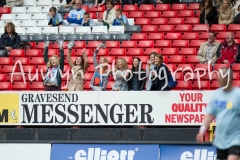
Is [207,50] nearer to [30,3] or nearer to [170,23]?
[170,23]

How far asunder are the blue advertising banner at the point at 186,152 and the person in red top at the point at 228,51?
405 cm

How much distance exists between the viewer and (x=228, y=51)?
1656 centimetres

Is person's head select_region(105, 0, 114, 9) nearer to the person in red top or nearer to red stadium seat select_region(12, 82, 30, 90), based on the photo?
red stadium seat select_region(12, 82, 30, 90)

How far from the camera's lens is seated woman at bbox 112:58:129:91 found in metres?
14.4

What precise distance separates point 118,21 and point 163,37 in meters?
1.22

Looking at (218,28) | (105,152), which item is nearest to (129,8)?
(218,28)

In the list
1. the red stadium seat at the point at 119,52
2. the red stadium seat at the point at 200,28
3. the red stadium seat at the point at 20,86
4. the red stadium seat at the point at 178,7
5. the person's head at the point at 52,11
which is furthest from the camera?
the red stadium seat at the point at 178,7

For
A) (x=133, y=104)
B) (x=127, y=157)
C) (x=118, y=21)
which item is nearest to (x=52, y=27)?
(x=118, y=21)

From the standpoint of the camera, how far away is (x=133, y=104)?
46.6 feet

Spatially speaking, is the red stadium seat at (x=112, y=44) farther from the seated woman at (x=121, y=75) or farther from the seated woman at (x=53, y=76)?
the seated woman at (x=121, y=75)

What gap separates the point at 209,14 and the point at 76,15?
133 inches

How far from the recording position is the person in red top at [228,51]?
16.5 meters

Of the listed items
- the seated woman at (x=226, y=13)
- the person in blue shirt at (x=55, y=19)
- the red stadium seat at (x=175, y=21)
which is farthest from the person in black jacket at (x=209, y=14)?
the person in blue shirt at (x=55, y=19)

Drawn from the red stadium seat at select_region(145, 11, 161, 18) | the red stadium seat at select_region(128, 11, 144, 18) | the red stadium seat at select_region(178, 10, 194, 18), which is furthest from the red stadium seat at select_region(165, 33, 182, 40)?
the red stadium seat at select_region(128, 11, 144, 18)
